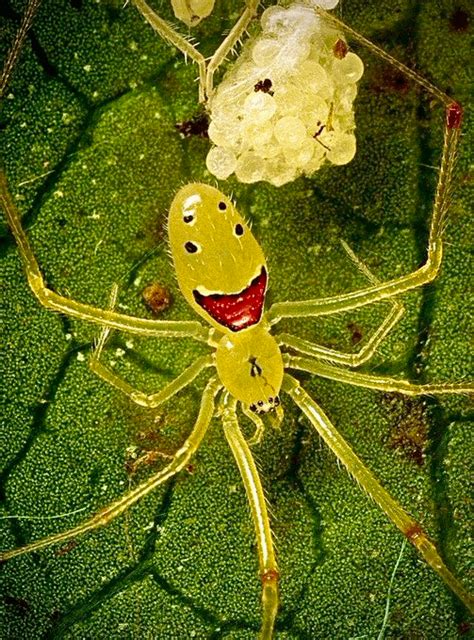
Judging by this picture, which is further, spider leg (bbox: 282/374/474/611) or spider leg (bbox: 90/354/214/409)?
spider leg (bbox: 90/354/214/409)

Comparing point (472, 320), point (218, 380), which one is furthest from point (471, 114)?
point (218, 380)

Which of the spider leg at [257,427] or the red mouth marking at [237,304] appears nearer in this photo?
the red mouth marking at [237,304]

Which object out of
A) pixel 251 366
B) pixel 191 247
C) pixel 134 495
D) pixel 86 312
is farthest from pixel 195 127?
pixel 134 495

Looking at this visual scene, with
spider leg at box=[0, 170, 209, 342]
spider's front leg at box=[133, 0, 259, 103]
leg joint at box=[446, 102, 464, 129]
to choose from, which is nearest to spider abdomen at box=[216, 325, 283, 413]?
spider leg at box=[0, 170, 209, 342]

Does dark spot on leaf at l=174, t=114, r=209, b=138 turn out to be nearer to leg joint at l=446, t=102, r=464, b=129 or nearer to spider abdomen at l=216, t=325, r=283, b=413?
spider abdomen at l=216, t=325, r=283, b=413

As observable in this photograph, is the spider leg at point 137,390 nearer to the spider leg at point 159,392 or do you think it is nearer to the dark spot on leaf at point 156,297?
the spider leg at point 159,392

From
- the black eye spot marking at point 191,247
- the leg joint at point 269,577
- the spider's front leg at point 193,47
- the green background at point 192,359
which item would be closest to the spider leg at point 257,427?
the green background at point 192,359
